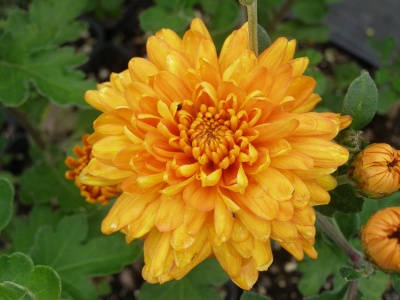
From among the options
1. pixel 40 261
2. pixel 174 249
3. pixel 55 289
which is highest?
pixel 174 249

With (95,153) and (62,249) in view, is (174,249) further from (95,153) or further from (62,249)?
(62,249)

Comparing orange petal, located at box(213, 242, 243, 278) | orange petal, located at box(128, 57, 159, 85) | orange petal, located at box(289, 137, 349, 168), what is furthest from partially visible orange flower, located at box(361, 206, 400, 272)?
orange petal, located at box(128, 57, 159, 85)

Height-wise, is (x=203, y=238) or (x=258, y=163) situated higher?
(x=258, y=163)

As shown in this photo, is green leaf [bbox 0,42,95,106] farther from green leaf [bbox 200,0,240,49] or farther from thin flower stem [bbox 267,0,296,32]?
thin flower stem [bbox 267,0,296,32]

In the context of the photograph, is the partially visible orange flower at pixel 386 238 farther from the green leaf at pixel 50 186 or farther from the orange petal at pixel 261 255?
the green leaf at pixel 50 186

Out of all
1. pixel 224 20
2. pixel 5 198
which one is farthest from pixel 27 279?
pixel 224 20

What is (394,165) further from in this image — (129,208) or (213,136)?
(129,208)

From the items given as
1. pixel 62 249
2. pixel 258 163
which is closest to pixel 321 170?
pixel 258 163
